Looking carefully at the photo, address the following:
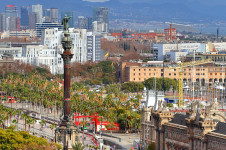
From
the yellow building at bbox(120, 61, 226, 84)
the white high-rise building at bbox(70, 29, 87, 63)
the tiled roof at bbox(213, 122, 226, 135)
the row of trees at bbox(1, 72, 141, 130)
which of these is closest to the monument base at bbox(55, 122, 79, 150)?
the tiled roof at bbox(213, 122, 226, 135)

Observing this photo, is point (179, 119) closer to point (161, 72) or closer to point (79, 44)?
point (161, 72)

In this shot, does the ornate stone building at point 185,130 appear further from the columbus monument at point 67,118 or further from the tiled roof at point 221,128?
the columbus monument at point 67,118

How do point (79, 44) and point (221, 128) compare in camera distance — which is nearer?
point (221, 128)

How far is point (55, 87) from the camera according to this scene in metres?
114

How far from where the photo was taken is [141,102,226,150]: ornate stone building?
170 ft

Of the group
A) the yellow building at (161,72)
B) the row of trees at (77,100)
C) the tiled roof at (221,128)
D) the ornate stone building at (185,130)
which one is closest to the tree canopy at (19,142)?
the ornate stone building at (185,130)

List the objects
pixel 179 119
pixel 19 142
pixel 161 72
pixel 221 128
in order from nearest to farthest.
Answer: pixel 221 128 < pixel 179 119 < pixel 19 142 < pixel 161 72

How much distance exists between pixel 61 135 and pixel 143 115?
15.5 meters

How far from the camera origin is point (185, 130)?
182 ft

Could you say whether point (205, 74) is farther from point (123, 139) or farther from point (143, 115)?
point (143, 115)

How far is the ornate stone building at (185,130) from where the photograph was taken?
170 feet

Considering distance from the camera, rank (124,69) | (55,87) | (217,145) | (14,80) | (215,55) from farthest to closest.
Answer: (215,55), (124,69), (14,80), (55,87), (217,145)

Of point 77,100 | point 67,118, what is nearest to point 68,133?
point 67,118

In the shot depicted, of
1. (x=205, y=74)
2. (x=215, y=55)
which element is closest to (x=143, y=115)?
(x=205, y=74)
